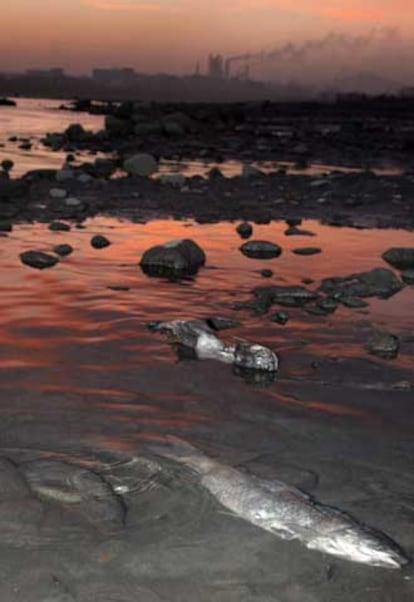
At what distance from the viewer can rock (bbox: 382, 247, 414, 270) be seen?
404 inches

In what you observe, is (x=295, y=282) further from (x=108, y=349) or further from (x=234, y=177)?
(x=234, y=177)

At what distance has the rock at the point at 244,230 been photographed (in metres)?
11.8

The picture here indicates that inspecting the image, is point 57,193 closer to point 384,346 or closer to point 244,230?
point 244,230

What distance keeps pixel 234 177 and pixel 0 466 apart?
16.5 m

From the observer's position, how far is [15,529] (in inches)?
133

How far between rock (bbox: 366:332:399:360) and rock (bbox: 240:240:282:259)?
392 centimetres

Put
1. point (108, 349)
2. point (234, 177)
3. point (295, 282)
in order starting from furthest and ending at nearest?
point (234, 177) → point (295, 282) → point (108, 349)

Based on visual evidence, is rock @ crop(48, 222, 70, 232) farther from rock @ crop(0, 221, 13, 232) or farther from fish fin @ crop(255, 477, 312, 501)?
fish fin @ crop(255, 477, 312, 501)

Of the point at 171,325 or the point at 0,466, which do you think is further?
the point at 171,325

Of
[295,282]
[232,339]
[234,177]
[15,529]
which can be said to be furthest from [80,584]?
[234,177]

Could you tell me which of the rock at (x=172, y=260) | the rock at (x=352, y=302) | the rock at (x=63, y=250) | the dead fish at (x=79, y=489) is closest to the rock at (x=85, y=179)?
the rock at (x=63, y=250)

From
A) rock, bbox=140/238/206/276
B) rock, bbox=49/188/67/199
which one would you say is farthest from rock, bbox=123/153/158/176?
rock, bbox=140/238/206/276

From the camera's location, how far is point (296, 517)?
11.4 feet

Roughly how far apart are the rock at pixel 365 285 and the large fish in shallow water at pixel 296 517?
4611 mm
